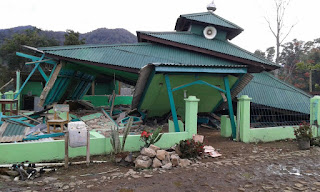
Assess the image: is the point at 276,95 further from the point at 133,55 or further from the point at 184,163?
the point at 184,163

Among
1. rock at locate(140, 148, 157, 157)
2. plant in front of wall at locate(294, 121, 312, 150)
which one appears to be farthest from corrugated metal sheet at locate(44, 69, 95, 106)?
plant in front of wall at locate(294, 121, 312, 150)

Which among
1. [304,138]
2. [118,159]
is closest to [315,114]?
[304,138]

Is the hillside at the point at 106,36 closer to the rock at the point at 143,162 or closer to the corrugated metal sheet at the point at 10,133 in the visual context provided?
the corrugated metal sheet at the point at 10,133

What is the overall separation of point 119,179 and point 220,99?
22.5 feet

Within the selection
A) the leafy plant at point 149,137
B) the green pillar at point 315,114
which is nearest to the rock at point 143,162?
the leafy plant at point 149,137

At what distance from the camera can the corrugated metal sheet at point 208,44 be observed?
1255cm

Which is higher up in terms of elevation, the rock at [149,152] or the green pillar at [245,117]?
the green pillar at [245,117]

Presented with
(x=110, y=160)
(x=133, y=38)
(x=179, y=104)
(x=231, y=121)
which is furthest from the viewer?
(x=133, y=38)

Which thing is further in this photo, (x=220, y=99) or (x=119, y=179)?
(x=220, y=99)

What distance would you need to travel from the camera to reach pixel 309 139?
716 cm

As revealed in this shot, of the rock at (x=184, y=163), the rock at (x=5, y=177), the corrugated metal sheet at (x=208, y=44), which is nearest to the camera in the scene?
the rock at (x=5, y=177)

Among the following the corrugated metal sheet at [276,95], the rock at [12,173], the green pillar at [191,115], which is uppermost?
→ the corrugated metal sheet at [276,95]

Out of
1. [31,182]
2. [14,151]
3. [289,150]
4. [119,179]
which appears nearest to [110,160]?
[119,179]

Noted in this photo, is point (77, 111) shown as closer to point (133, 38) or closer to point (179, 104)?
point (179, 104)
